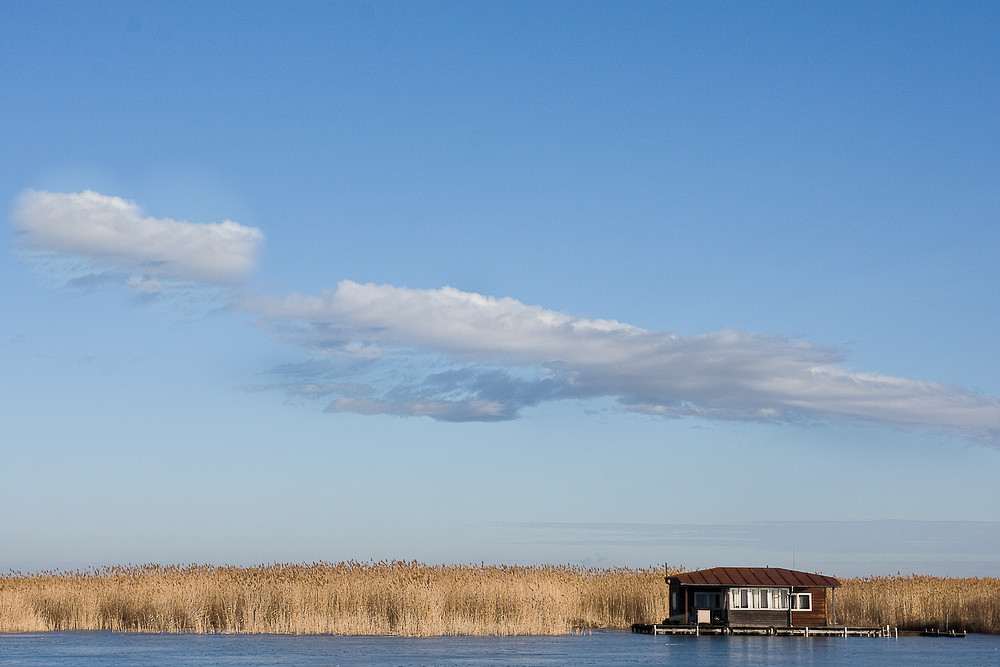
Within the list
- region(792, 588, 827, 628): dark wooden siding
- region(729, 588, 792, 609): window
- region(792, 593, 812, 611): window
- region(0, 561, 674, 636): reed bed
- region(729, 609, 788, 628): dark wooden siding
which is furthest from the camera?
region(792, 593, 812, 611): window

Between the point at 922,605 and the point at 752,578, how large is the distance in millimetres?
11422

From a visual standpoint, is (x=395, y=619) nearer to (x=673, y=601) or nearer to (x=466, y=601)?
(x=466, y=601)

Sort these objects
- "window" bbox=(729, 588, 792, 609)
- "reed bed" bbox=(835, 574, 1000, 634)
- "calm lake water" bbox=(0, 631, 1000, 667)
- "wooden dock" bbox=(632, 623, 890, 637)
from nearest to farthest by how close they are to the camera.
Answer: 1. "calm lake water" bbox=(0, 631, 1000, 667)
2. "wooden dock" bbox=(632, 623, 890, 637)
3. "window" bbox=(729, 588, 792, 609)
4. "reed bed" bbox=(835, 574, 1000, 634)

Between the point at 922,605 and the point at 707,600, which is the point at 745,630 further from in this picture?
the point at 922,605

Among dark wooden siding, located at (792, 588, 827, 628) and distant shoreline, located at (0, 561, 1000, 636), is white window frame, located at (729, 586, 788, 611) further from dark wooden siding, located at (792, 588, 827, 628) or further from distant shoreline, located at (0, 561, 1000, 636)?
distant shoreline, located at (0, 561, 1000, 636)

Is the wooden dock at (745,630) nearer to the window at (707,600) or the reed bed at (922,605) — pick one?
the window at (707,600)

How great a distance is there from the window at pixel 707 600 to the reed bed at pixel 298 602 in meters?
6.95

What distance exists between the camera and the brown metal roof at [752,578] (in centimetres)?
5406

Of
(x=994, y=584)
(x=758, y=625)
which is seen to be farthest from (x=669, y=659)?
(x=994, y=584)

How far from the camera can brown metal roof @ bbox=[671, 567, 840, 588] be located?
54.1 m

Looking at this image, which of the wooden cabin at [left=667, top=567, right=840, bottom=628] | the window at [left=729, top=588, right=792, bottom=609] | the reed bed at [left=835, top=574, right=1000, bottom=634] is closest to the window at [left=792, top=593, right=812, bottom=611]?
the wooden cabin at [left=667, top=567, right=840, bottom=628]

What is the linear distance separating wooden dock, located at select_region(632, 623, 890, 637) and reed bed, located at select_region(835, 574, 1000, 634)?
540cm

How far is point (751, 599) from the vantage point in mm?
54781

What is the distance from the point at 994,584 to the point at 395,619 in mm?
34509
